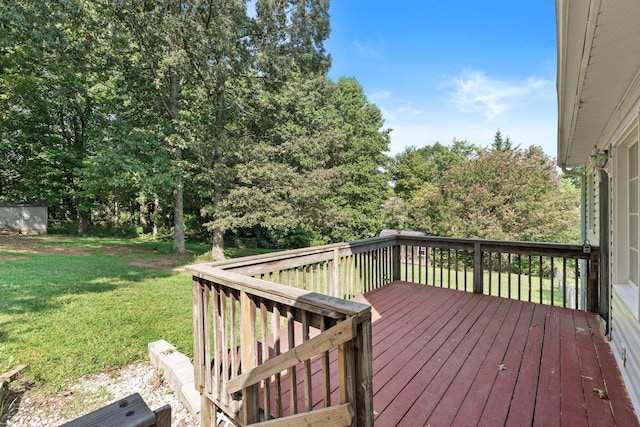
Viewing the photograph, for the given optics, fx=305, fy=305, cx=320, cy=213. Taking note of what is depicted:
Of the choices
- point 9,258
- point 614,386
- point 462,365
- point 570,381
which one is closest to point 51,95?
point 9,258

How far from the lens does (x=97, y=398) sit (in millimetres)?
3002

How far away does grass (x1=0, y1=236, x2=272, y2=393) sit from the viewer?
3471mm

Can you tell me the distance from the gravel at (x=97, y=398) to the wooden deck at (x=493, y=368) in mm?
2026

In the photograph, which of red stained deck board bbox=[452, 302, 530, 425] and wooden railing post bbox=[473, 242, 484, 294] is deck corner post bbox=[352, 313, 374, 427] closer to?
red stained deck board bbox=[452, 302, 530, 425]

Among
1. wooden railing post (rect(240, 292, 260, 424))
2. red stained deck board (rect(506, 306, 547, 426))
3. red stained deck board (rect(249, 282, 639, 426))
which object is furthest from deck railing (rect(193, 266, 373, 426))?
red stained deck board (rect(506, 306, 547, 426))

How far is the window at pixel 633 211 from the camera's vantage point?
257 centimetres

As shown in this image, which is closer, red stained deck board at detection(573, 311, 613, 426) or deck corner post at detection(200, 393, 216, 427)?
red stained deck board at detection(573, 311, 613, 426)

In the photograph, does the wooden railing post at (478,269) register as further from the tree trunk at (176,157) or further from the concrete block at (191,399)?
the tree trunk at (176,157)

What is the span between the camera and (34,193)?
17.3 metres

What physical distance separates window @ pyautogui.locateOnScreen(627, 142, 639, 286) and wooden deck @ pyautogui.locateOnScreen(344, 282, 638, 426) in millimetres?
824

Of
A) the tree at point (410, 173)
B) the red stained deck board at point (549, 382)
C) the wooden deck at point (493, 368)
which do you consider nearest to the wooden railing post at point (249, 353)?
the wooden deck at point (493, 368)

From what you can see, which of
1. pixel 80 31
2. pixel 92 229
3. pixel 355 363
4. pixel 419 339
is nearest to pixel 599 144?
pixel 419 339

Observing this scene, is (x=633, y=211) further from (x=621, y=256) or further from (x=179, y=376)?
(x=179, y=376)

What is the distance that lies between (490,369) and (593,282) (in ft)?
7.84
